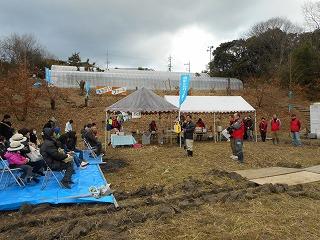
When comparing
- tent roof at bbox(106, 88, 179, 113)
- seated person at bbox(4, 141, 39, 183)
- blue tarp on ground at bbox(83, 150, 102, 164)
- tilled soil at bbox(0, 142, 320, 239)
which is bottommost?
tilled soil at bbox(0, 142, 320, 239)

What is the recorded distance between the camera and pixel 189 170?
355 inches

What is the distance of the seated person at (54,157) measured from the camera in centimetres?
673

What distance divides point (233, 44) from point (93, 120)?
25.7 m

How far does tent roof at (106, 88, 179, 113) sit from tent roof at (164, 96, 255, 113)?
1.82 m

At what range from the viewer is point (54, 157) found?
6.76 meters

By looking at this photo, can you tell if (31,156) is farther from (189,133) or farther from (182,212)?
(189,133)

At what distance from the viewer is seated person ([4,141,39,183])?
22.3 ft

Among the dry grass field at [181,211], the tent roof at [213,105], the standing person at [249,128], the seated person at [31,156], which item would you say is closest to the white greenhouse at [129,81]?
the tent roof at [213,105]

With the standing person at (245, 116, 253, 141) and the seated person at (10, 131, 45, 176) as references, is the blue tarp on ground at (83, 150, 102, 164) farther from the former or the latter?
the standing person at (245, 116, 253, 141)

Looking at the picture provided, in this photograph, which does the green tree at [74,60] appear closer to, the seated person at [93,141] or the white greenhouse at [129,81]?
the white greenhouse at [129,81]

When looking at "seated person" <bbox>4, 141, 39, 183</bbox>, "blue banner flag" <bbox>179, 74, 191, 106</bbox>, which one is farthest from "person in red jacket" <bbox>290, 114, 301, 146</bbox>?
"seated person" <bbox>4, 141, 39, 183</bbox>

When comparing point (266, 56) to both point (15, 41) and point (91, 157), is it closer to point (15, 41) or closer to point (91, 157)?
point (15, 41)

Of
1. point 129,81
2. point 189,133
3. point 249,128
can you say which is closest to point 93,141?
point 189,133

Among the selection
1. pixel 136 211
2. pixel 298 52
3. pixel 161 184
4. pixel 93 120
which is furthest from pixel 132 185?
pixel 298 52
